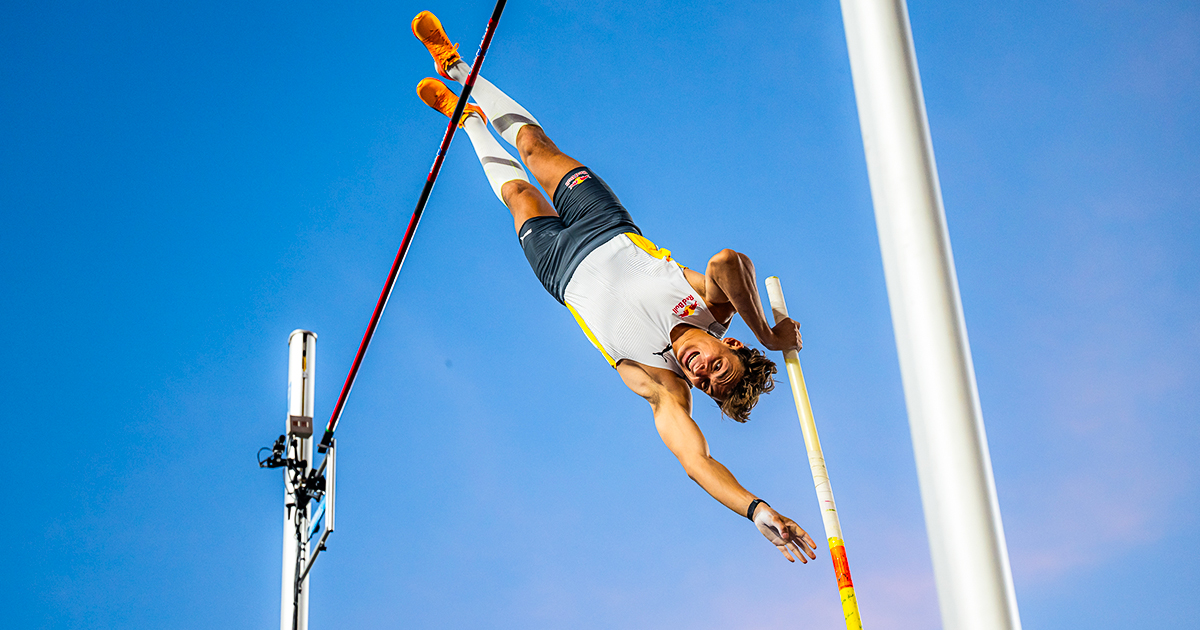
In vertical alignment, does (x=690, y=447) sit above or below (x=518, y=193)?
below

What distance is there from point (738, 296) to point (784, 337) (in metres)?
0.34

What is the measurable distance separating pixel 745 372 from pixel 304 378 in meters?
2.38

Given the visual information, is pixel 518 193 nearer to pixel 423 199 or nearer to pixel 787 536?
pixel 423 199

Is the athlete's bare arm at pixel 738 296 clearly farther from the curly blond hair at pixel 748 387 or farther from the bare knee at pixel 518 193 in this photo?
the bare knee at pixel 518 193

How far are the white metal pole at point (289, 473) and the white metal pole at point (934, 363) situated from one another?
14.7ft

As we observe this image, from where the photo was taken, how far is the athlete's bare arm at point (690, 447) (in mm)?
2936

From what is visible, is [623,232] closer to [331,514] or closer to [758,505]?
[758,505]

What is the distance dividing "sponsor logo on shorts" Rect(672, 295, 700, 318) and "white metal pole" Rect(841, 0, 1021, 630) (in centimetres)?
309

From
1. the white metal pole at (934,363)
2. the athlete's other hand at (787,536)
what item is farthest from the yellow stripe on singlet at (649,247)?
the white metal pole at (934,363)

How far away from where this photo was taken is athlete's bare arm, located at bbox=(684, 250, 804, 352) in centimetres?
321

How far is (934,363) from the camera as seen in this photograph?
403 mm

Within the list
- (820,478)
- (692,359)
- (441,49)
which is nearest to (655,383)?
(692,359)

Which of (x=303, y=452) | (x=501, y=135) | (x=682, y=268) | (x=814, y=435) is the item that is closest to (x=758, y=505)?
(x=814, y=435)

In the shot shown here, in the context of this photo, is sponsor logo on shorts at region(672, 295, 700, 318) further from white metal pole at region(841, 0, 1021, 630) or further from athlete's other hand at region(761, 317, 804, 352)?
white metal pole at region(841, 0, 1021, 630)
